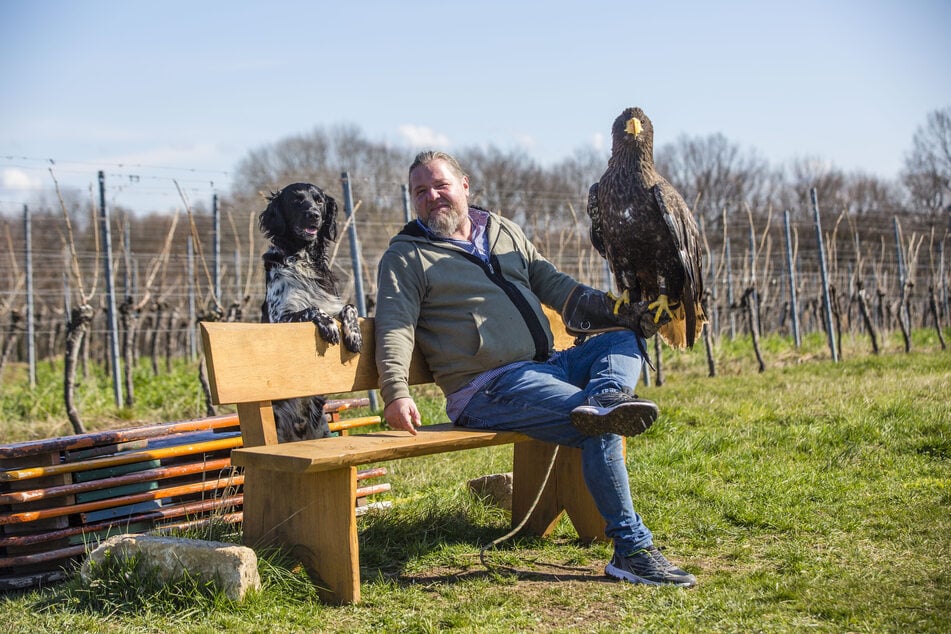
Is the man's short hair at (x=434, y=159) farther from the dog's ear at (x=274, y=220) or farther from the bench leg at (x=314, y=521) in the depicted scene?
the bench leg at (x=314, y=521)

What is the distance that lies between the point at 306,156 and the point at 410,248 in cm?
4384

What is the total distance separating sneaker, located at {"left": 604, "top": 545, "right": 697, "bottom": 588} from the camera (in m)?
2.97

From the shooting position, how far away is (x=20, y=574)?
134 inches

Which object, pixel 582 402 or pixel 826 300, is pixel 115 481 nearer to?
pixel 582 402

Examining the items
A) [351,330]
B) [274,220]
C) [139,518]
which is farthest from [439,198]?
[139,518]

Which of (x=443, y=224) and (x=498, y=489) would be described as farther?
(x=498, y=489)

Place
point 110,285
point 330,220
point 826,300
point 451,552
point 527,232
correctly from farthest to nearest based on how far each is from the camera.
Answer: point 527,232, point 826,300, point 110,285, point 330,220, point 451,552

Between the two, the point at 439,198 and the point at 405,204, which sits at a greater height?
the point at 405,204

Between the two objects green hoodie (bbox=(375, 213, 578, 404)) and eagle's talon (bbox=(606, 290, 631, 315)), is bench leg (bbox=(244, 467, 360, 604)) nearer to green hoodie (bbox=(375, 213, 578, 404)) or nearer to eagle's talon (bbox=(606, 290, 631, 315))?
green hoodie (bbox=(375, 213, 578, 404))

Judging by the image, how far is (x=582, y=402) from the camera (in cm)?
311

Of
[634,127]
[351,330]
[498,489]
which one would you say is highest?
[634,127]

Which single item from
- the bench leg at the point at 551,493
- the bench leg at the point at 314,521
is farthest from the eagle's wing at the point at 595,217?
the bench leg at the point at 314,521

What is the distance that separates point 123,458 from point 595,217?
2252 mm

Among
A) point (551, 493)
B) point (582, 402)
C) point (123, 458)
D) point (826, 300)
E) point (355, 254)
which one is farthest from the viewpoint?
point (826, 300)
